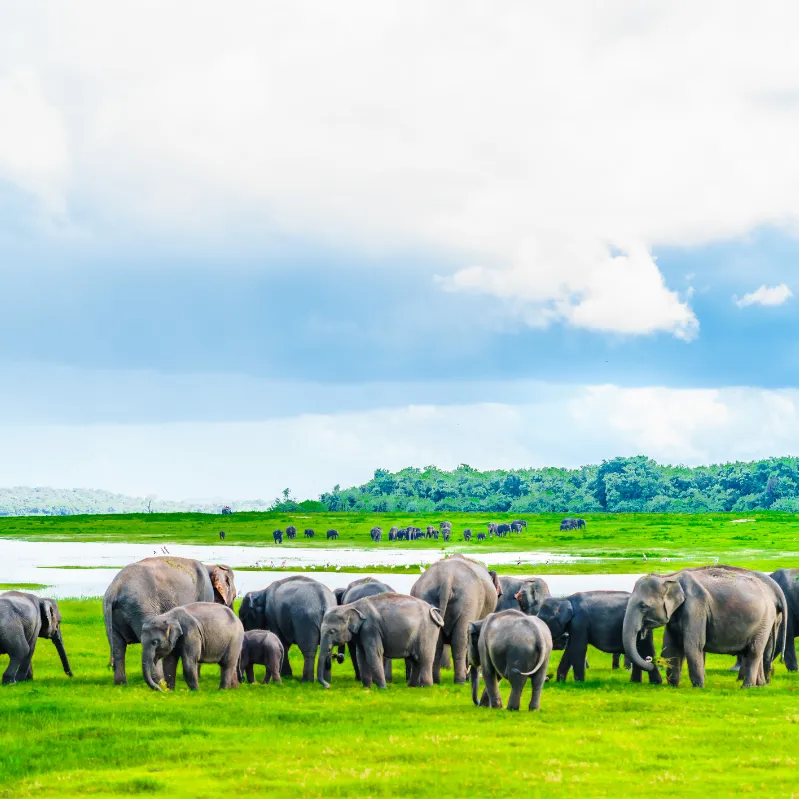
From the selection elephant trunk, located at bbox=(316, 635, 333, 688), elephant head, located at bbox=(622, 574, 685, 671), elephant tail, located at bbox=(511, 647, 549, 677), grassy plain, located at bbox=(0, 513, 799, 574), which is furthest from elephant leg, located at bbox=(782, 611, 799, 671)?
grassy plain, located at bbox=(0, 513, 799, 574)

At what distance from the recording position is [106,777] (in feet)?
46.9

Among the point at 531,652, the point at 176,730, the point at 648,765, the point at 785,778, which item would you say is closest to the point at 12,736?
the point at 176,730

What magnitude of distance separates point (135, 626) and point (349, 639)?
14.2 feet

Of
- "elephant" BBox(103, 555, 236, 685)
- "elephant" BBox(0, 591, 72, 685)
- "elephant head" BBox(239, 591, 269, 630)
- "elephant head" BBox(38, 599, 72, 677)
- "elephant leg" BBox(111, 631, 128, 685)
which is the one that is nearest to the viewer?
"elephant" BBox(0, 591, 72, 685)

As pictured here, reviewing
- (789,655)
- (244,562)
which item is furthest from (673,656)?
(244,562)

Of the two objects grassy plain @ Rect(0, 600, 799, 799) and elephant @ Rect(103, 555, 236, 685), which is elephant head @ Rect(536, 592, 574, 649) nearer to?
grassy plain @ Rect(0, 600, 799, 799)

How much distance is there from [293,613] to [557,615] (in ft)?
17.4

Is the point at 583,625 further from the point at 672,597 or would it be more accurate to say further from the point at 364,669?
the point at 364,669

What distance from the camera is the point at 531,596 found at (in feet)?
76.3

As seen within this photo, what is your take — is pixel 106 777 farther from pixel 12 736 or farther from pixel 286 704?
pixel 286 704

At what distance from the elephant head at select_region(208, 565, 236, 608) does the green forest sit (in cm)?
13669

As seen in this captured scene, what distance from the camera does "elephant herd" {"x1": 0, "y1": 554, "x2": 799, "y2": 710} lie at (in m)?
20.5

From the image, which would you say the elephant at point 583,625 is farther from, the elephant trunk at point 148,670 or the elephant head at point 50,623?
the elephant head at point 50,623

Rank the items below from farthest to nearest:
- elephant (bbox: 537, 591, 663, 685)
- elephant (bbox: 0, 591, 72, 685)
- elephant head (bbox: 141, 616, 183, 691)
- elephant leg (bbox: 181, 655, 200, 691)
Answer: elephant (bbox: 537, 591, 663, 685) < elephant (bbox: 0, 591, 72, 685) < elephant leg (bbox: 181, 655, 200, 691) < elephant head (bbox: 141, 616, 183, 691)
